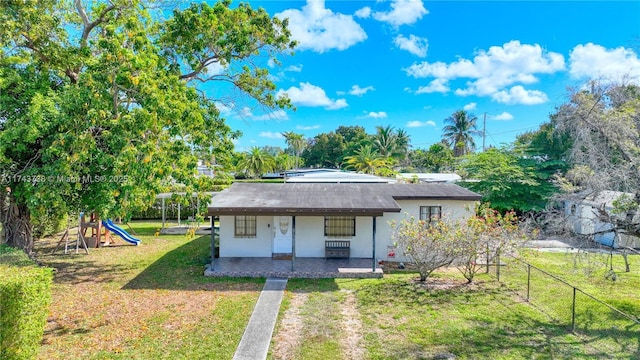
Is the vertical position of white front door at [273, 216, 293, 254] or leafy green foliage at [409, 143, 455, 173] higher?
leafy green foliage at [409, 143, 455, 173]

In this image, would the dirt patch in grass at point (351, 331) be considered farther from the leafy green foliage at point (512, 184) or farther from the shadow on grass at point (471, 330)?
the leafy green foliage at point (512, 184)

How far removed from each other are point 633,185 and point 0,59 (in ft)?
55.9

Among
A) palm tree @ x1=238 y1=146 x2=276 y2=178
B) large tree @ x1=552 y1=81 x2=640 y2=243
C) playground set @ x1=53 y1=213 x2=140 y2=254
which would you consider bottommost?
playground set @ x1=53 y1=213 x2=140 y2=254

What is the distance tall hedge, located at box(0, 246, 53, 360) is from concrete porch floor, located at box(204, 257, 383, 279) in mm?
6082

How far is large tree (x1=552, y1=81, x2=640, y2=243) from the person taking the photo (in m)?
7.86

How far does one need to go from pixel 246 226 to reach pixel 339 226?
3.98 metres

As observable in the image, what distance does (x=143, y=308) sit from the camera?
9172 mm

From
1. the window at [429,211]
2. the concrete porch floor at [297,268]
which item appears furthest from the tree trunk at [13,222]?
the window at [429,211]

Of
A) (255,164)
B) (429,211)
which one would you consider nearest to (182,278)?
(429,211)

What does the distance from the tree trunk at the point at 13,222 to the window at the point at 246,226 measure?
7.37m

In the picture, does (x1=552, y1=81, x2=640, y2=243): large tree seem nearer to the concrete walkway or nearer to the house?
the house

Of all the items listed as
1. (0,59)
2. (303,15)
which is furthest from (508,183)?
(0,59)

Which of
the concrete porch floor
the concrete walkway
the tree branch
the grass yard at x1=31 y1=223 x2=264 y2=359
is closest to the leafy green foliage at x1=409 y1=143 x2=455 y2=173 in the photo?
the concrete porch floor

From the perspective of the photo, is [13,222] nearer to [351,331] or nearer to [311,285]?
[311,285]
